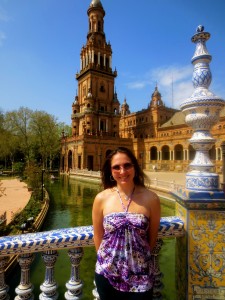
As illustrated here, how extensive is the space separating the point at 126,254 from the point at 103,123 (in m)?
48.8

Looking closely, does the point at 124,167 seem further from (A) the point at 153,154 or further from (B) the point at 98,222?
(A) the point at 153,154

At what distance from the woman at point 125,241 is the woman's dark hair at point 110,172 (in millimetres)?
246

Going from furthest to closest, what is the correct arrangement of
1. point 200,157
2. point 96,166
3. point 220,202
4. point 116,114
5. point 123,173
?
point 116,114 → point 96,166 → point 200,157 → point 220,202 → point 123,173

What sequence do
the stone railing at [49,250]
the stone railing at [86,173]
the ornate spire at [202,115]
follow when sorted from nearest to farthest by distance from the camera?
1. the stone railing at [49,250]
2. the ornate spire at [202,115]
3. the stone railing at [86,173]

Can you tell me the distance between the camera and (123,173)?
2129mm

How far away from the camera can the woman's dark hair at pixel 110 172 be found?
7.50 ft

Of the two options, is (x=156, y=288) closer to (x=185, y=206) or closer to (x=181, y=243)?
(x=181, y=243)

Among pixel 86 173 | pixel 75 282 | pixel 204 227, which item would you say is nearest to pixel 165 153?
pixel 86 173

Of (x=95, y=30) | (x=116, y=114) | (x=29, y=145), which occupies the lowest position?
(x=29, y=145)

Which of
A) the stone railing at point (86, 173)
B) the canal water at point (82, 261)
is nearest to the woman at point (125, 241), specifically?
the canal water at point (82, 261)

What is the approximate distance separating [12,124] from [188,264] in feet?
161

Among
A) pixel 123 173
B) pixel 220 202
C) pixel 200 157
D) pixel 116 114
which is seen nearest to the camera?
pixel 123 173

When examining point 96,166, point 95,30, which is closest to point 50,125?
point 96,166

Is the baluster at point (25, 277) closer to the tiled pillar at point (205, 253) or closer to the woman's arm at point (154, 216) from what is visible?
the woman's arm at point (154, 216)
